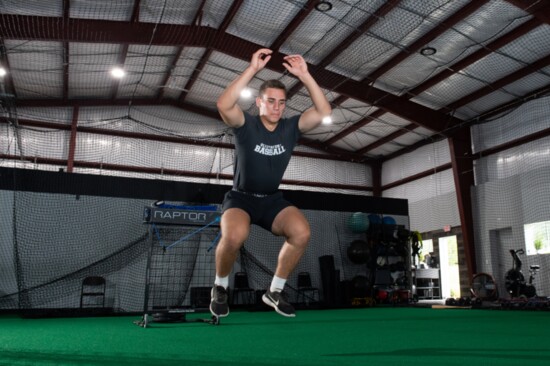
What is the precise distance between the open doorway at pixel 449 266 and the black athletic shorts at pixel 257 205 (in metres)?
11.7

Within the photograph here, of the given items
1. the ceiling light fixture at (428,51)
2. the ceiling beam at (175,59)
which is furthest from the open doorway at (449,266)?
the ceiling beam at (175,59)

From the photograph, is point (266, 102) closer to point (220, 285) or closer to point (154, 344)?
point (220, 285)

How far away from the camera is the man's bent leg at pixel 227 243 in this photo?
8.29 ft

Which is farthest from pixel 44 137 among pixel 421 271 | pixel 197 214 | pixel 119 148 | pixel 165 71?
pixel 421 271

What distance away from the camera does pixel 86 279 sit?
7680 millimetres

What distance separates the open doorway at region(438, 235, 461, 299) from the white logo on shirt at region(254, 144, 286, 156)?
463 inches

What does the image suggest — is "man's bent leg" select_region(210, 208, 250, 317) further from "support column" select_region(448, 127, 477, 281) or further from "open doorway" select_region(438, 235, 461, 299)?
"open doorway" select_region(438, 235, 461, 299)

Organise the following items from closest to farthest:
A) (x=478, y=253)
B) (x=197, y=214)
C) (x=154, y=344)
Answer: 1. (x=154, y=344)
2. (x=197, y=214)
3. (x=478, y=253)

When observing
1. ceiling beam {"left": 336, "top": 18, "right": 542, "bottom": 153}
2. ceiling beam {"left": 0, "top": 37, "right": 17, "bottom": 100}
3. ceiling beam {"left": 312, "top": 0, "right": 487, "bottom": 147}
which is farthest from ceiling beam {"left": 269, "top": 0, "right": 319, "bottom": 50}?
ceiling beam {"left": 0, "top": 37, "right": 17, "bottom": 100}

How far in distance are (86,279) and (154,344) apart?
5.13 m

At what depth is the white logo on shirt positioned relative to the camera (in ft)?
8.70

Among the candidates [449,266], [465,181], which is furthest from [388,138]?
[449,266]

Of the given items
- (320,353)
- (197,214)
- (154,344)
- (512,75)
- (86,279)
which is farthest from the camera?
(512,75)

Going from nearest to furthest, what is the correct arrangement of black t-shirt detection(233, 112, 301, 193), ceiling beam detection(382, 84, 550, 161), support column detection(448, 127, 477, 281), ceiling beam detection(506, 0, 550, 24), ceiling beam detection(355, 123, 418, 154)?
black t-shirt detection(233, 112, 301, 193) < ceiling beam detection(506, 0, 550, 24) < ceiling beam detection(382, 84, 550, 161) < support column detection(448, 127, 477, 281) < ceiling beam detection(355, 123, 418, 154)
